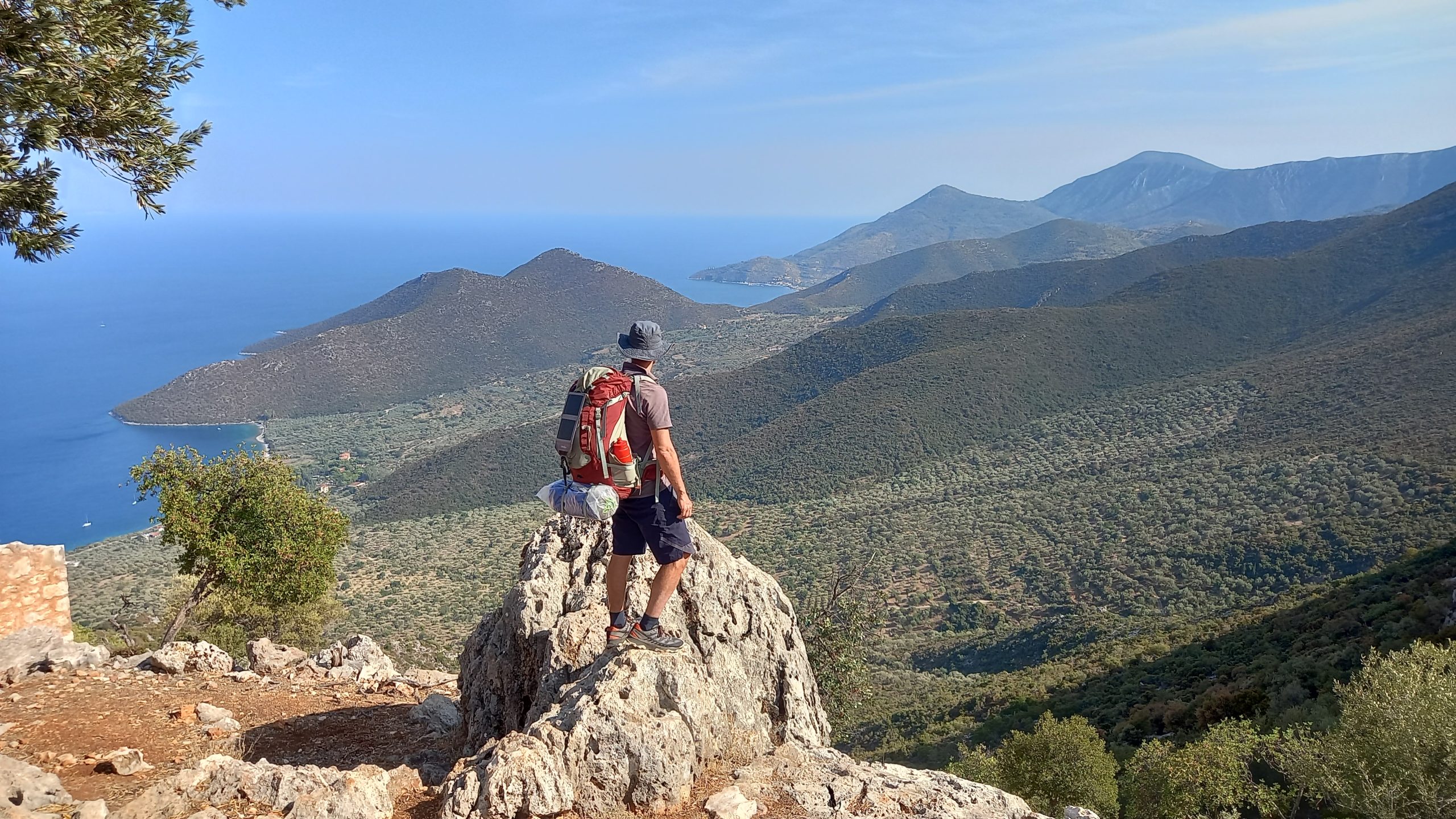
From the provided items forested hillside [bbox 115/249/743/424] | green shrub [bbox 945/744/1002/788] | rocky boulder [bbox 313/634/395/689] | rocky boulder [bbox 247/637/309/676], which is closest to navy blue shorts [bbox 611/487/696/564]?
rocky boulder [bbox 313/634/395/689]

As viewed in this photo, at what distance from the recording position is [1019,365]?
3275 inches

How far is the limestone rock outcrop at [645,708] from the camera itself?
537cm

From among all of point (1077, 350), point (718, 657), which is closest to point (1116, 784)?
point (718, 657)

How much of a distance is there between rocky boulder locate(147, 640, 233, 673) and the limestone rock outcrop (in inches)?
161

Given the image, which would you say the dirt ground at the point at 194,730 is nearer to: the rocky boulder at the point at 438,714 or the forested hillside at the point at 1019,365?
the rocky boulder at the point at 438,714

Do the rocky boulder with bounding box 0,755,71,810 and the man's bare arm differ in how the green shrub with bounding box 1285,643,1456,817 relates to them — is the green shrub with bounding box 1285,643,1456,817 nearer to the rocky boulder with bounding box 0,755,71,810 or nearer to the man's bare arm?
the man's bare arm

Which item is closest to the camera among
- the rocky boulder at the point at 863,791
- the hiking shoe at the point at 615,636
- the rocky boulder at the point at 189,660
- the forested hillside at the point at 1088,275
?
the rocky boulder at the point at 863,791

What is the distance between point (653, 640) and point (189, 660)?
7.98 m

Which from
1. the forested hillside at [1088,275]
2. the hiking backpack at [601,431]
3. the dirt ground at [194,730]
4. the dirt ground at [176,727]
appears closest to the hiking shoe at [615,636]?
the dirt ground at [194,730]

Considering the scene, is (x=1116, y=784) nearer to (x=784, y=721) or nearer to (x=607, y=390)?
(x=784, y=721)

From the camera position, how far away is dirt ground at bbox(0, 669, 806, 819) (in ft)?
19.6

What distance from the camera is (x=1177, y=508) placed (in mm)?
49781

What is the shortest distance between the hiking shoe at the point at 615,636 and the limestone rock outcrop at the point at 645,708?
2.7 inches

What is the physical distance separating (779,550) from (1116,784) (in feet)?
136
